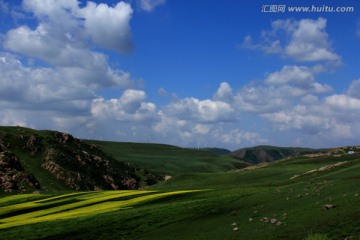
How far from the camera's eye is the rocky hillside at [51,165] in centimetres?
13112

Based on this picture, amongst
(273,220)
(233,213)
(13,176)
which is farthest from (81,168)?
(273,220)

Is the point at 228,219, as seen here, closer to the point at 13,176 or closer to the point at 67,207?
the point at 67,207

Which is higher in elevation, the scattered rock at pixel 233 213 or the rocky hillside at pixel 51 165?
the rocky hillside at pixel 51 165

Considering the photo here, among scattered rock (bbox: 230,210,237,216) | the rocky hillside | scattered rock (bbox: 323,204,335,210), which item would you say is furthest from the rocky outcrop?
scattered rock (bbox: 323,204,335,210)

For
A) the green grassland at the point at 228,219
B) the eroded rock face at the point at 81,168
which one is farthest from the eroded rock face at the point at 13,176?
the green grassland at the point at 228,219

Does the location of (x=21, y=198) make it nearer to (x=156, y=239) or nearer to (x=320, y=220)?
(x=156, y=239)

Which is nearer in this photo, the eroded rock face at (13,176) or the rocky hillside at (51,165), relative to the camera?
the eroded rock face at (13,176)

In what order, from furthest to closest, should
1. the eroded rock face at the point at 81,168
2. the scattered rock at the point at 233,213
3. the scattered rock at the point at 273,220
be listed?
the eroded rock face at the point at 81,168, the scattered rock at the point at 233,213, the scattered rock at the point at 273,220

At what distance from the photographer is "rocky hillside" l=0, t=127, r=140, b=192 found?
131125 millimetres

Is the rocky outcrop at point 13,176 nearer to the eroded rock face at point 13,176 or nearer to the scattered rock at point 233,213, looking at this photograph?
the eroded rock face at point 13,176

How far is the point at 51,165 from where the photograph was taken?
508ft

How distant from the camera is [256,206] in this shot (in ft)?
139

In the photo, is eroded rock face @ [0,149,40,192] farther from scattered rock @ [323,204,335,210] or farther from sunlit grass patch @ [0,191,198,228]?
scattered rock @ [323,204,335,210]

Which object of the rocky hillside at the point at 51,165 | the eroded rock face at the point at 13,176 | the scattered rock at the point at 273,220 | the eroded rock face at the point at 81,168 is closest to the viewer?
the scattered rock at the point at 273,220
